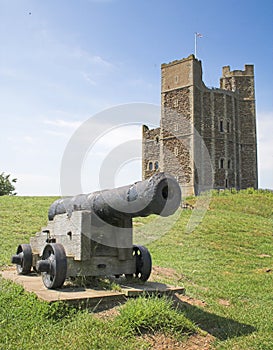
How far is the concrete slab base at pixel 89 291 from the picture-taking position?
5246 mm

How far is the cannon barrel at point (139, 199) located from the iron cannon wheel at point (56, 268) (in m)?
0.74

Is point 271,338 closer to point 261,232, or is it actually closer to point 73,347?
point 73,347

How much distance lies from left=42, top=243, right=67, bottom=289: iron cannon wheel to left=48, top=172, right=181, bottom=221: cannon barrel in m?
0.74

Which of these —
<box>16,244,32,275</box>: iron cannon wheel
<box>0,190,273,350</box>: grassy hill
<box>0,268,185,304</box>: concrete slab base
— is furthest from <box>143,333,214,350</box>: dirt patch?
<box>16,244,32,275</box>: iron cannon wheel

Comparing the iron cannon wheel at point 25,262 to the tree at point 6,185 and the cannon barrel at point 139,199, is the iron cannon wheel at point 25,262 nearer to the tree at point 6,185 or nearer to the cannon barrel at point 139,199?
the cannon barrel at point 139,199

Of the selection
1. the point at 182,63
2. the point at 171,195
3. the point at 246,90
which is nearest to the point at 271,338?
the point at 171,195

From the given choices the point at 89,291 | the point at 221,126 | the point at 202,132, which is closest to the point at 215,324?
the point at 89,291

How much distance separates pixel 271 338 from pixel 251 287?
141 inches

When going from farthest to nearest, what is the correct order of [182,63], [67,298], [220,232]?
[182,63], [220,232], [67,298]

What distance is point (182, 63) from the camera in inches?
1599

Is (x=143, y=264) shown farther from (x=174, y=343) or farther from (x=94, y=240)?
(x=174, y=343)

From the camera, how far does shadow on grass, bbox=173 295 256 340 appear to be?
5.00 meters

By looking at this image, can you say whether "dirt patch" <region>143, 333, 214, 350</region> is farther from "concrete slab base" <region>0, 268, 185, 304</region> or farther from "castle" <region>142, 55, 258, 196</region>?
"castle" <region>142, 55, 258, 196</region>

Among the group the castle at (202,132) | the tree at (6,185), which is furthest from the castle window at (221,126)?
the tree at (6,185)
